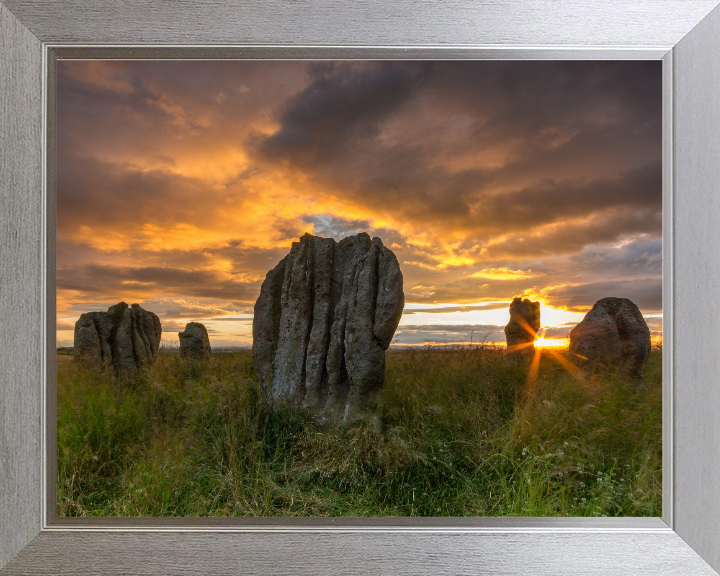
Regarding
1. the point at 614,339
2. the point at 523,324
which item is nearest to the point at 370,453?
the point at 614,339

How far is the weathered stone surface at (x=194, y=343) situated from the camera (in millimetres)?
4874

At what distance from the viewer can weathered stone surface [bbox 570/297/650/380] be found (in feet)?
11.7

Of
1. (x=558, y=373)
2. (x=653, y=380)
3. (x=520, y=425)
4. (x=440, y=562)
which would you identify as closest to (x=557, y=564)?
(x=440, y=562)

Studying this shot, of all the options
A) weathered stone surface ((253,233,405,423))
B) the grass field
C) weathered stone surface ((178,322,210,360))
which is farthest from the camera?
weathered stone surface ((178,322,210,360))

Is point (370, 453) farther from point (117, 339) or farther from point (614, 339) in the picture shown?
point (117, 339)

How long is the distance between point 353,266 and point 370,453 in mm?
1615

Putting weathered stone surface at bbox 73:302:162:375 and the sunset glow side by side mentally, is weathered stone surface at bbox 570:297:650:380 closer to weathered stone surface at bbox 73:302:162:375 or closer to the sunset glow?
the sunset glow

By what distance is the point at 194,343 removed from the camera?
5.12 m

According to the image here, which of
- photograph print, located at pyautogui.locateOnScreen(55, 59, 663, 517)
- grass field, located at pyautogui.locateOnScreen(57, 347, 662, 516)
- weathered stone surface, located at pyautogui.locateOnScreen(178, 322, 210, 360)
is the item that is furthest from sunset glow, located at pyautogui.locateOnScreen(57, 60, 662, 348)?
weathered stone surface, located at pyautogui.locateOnScreen(178, 322, 210, 360)

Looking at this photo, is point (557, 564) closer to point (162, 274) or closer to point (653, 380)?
point (653, 380)

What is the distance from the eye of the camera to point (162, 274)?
327 centimetres

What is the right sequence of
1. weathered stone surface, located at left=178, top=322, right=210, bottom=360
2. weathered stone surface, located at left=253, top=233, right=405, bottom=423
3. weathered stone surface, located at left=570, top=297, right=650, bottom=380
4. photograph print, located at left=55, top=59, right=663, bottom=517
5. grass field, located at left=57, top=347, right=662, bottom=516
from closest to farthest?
grass field, located at left=57, top=347, right=662, bottom=516 < photograph print, located at left=55, top=59, right=663, bottom=517 < weathered stone surface, located at left=253, top=233, right=405, bottom=423 < weathered stone surface, located at left=570, top=297, right=650, bottom=380 < weathered stone surface, located at left=178, top=322, right=210, bottom=360

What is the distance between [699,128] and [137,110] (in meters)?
3.45

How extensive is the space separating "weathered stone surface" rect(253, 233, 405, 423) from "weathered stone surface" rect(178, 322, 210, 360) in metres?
1.86
